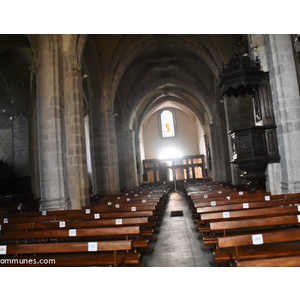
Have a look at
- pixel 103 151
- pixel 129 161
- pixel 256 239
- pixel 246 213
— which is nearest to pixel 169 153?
pixel 129 161

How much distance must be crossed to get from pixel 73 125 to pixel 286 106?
6628 mm

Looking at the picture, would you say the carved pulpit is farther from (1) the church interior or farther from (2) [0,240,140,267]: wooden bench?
(2) [0,240,140,267]: wooden bench

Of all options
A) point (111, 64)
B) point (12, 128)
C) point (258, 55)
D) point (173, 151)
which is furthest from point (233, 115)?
point (173, 151)

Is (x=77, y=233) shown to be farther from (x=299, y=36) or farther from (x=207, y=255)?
(x=299, y=36)

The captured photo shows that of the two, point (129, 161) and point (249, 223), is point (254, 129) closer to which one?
point (249, 223)

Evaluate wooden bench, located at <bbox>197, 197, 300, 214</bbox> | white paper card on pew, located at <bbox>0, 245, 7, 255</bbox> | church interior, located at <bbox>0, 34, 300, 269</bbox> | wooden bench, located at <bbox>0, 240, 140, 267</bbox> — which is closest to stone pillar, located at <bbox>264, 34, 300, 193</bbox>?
church interior, located at <bbox>0, 34, 300, 269</bbox>

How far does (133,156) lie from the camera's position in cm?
2362

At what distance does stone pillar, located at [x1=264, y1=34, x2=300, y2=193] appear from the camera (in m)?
6.88

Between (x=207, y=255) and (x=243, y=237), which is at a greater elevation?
(x=243, y=237)

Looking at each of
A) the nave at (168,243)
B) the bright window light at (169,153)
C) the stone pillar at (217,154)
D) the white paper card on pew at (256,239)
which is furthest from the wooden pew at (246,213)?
the bright window light at (169,153)

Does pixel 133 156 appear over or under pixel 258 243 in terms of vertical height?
over

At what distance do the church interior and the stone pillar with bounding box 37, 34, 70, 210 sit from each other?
31mm

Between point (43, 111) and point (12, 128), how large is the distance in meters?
7.02

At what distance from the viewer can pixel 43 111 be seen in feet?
28.4
